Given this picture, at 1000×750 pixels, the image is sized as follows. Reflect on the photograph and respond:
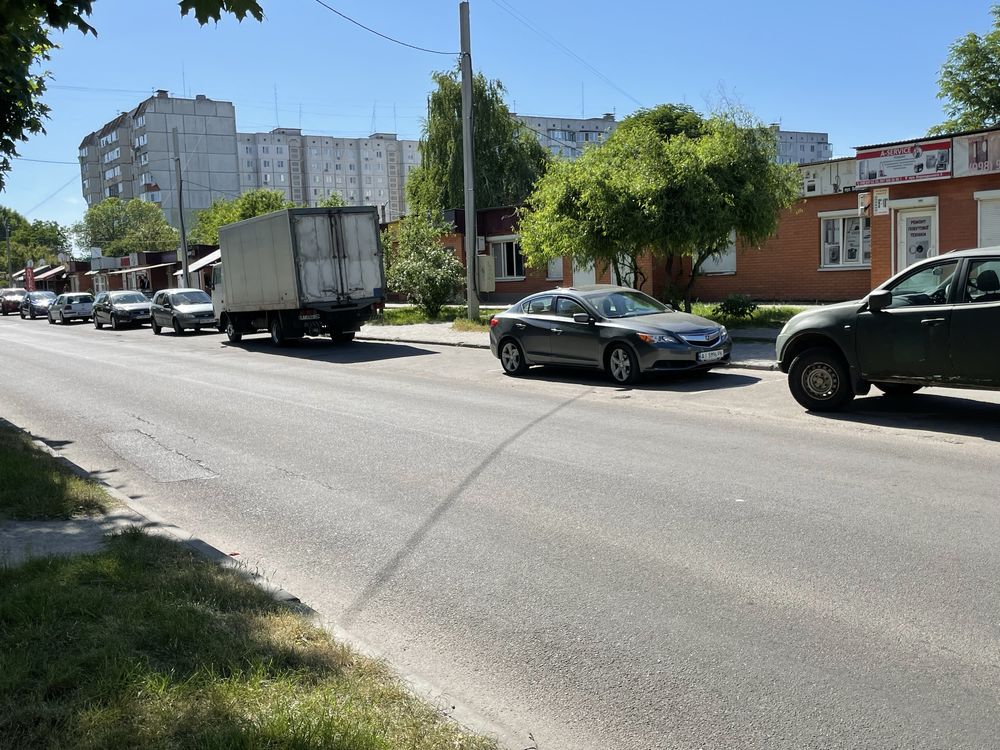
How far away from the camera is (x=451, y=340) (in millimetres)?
22406

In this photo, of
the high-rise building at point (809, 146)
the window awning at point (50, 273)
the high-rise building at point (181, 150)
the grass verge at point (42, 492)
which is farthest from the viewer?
the high-rise building at point (809, 146)

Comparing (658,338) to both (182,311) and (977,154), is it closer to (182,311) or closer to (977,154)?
(977,154)

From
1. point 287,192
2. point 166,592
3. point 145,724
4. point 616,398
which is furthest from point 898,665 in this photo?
point 287,192

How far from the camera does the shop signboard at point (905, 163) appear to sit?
2023 cm

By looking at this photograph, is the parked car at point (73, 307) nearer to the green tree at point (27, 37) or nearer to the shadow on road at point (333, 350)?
the shadow on road at point (333, 350)

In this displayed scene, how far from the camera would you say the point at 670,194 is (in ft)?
60.7

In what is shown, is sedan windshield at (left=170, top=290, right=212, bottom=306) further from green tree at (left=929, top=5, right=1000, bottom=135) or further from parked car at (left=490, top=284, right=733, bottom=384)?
green tree at (left=929, top=5, right=1000, bottom=135)

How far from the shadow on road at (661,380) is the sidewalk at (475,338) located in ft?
2.72

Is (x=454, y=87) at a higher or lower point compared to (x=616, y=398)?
higher

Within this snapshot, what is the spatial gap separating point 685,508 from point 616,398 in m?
5.85

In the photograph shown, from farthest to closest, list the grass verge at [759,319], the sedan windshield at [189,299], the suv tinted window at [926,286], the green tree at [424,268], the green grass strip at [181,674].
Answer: the sedan windshield at [189,299] → the green tree at [424,268] → the grass verge at [759,319] → the suv tinted window at [926,286] → the green grass strip at [181,674]

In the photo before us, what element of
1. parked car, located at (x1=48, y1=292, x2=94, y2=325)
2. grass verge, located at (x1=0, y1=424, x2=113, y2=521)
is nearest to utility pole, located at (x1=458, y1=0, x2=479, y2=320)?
grass verge, located at (x1=0, y1=424, x2=113, y2=521)

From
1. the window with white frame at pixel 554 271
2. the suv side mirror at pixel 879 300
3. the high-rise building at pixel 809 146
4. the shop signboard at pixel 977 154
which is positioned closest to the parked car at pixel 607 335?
the suv side mirror at pixel 879 300

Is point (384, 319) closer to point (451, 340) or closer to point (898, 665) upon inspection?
point (451, 340)
